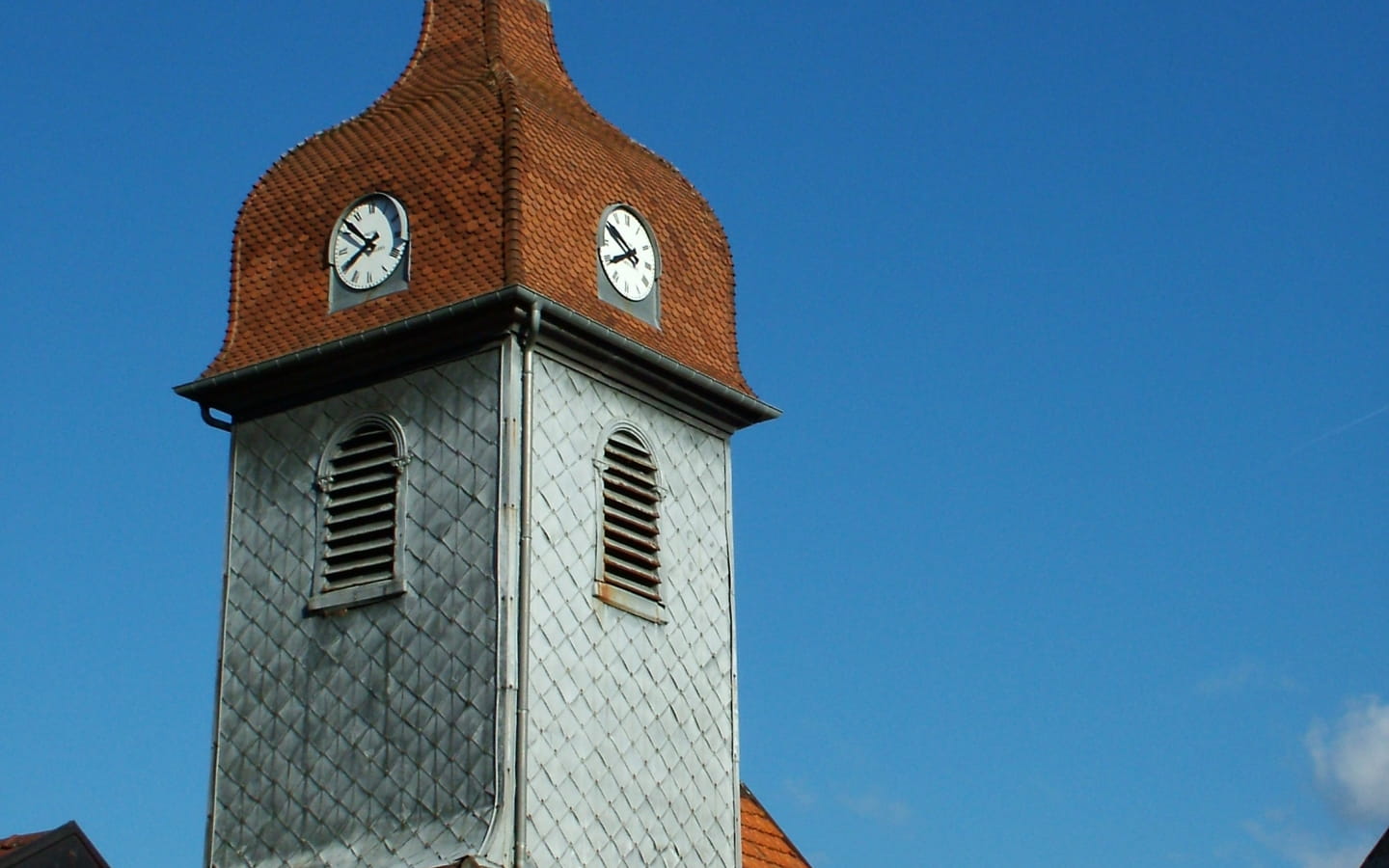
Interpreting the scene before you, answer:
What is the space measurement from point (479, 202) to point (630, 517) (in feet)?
11.8

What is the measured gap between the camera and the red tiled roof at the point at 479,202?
25.4 metres

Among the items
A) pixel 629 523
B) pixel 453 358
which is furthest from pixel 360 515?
pixel 629 523

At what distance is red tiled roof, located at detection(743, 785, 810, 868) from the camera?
1090 inches

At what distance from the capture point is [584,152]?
2662 cm

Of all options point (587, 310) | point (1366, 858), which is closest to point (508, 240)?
point (587, 310)

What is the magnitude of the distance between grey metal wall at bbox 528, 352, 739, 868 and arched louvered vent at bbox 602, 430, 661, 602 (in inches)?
7.0

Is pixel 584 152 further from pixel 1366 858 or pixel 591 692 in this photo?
pixel 1366 858

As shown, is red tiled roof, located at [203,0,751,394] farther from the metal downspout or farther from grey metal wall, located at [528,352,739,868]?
grey metal wall, located at [528,352,739,868]

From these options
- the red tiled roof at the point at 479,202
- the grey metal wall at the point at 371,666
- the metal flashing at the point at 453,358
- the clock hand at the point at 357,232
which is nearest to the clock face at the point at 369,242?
the clock hand at the point at 357,232

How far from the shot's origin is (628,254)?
1049 inches

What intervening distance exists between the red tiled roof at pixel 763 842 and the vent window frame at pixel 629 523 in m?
3.33

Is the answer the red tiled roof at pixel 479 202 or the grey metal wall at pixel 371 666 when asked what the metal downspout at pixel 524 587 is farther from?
the red tiled roof at pixel 479 202

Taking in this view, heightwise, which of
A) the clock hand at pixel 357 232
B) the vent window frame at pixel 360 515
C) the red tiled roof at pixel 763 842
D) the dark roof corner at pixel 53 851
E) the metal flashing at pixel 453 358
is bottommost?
the dark roof corner at pixel 53 851

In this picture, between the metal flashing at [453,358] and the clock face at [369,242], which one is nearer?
the metal flashing at [453,358]
